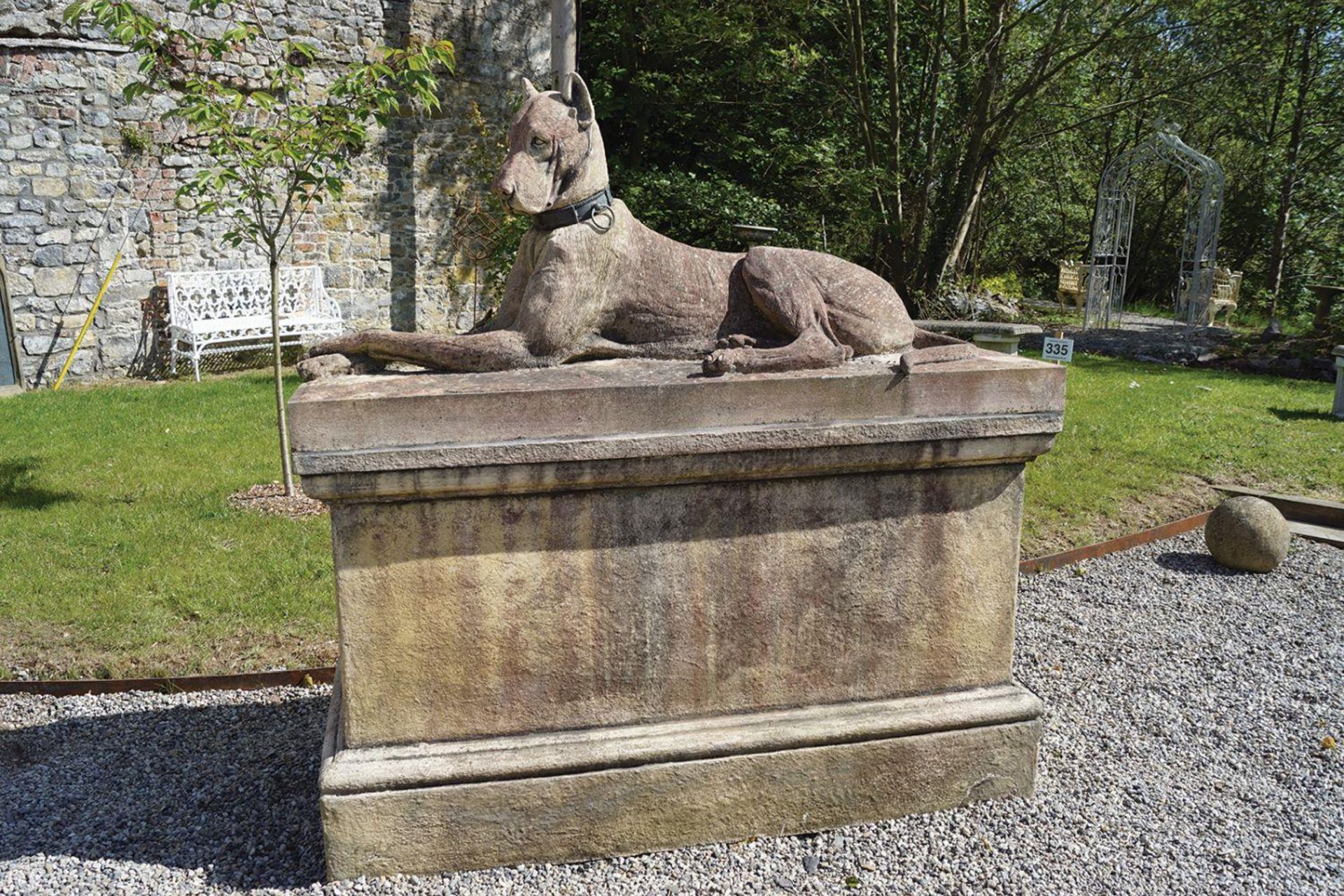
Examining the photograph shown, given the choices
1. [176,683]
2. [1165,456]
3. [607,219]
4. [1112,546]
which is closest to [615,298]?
[607,219]

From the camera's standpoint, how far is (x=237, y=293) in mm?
11875

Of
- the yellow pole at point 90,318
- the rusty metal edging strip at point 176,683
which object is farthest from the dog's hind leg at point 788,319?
the yellow pole at point 90,318

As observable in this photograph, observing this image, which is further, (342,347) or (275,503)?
(275,503)

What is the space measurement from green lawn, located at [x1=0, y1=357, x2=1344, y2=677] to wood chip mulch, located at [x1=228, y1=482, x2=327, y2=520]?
0.38 feet

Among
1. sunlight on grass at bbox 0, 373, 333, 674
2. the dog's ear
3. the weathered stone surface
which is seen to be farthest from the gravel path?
the weathered stone surface

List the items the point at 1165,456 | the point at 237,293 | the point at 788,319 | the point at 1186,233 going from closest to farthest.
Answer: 1. the point at 788,319
2. the point at 1165,456
3. the point at 237,293
4. the point at 1186,233

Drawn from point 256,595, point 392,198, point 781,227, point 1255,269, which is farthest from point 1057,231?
point 256,595

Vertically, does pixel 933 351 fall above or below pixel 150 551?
above

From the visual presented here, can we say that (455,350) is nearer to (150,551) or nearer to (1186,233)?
(150,551)

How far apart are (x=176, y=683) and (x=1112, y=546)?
5395 millimetres

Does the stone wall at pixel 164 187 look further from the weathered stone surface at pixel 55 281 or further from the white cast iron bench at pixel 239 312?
the white cast iron bench at pixel 239 312

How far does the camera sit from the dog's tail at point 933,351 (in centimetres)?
326

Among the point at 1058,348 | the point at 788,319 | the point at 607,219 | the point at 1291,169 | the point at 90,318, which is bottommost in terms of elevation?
the point at 90,318

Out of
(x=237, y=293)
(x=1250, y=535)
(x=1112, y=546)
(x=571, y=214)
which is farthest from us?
(x=237, y=293)
